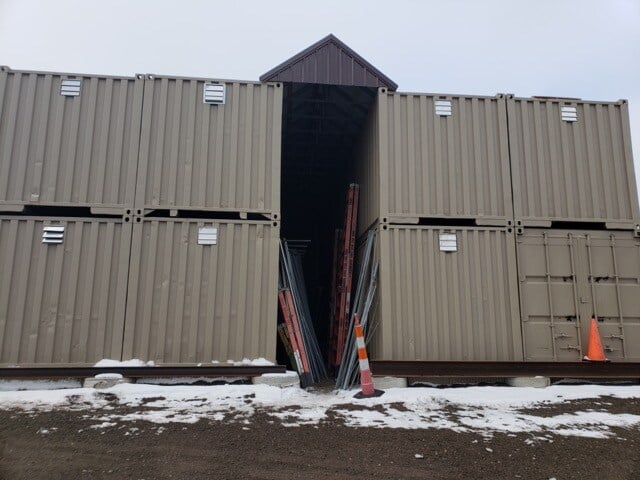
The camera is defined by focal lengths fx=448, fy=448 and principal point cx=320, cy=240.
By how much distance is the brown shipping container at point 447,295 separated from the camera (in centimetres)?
609

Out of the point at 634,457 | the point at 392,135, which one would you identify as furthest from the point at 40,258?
the point at 634,457

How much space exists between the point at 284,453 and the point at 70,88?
5752mm

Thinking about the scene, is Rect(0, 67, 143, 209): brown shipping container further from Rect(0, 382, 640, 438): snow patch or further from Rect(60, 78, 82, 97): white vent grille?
Rect(0, 382, 640, 438): snow patch

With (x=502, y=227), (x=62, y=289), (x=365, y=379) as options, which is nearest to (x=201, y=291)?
(x=62, y=289)

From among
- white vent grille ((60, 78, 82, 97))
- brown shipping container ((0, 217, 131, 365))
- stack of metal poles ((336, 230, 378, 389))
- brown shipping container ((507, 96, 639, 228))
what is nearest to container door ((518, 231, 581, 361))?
brown shipping container ((507, 96, 639, 228))

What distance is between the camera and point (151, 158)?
6.38m

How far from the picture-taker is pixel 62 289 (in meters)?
5.88

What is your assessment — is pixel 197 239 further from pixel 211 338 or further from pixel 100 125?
pixel 100 125

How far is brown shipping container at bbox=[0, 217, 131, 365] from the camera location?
5.71 metres

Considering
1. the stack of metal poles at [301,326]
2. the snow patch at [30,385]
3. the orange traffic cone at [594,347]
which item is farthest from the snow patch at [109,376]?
the orange traffic cone at [594,347]

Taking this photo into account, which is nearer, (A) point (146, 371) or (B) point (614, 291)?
(A) point (146, 371)

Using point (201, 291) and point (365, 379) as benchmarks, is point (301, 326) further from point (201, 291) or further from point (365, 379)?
point (365, 379)

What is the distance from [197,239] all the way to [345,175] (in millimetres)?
4592

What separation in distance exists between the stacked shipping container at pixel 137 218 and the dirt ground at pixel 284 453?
1.61 m
